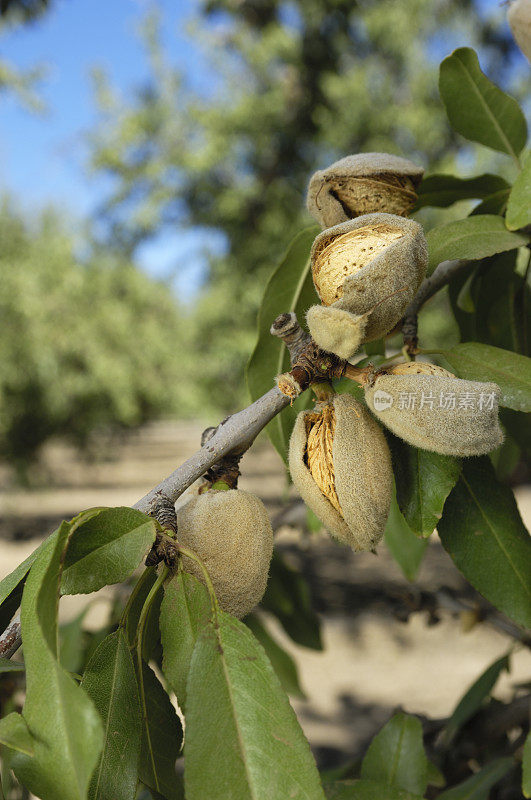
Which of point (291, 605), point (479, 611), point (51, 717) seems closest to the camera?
point (51, 717)

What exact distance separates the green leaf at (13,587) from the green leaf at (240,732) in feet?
0.43

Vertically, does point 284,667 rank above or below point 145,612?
below

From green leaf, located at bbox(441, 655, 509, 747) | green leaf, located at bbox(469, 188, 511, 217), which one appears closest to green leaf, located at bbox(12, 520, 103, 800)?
green leaf, located at bbox(469, 188, 511, 217)

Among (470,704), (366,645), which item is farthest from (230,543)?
(366,645)

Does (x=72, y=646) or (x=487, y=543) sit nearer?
(x=487, y=543)

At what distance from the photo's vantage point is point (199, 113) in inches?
335

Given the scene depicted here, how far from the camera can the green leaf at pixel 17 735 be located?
36cm

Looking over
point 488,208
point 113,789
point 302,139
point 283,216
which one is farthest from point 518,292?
point 302,139

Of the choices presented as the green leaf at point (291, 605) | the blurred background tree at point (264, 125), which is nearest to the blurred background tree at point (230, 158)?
the blurred background tree at point (264, 125)

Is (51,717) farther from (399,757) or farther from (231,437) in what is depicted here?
(399,757)

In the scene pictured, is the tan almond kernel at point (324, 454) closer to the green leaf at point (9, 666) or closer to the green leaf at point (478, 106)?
the green leaf at point (9, 666)

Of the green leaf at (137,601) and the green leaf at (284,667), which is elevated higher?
the green leaf at (137,601)

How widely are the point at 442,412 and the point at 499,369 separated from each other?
0.43ft

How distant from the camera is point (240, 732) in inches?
15.9
